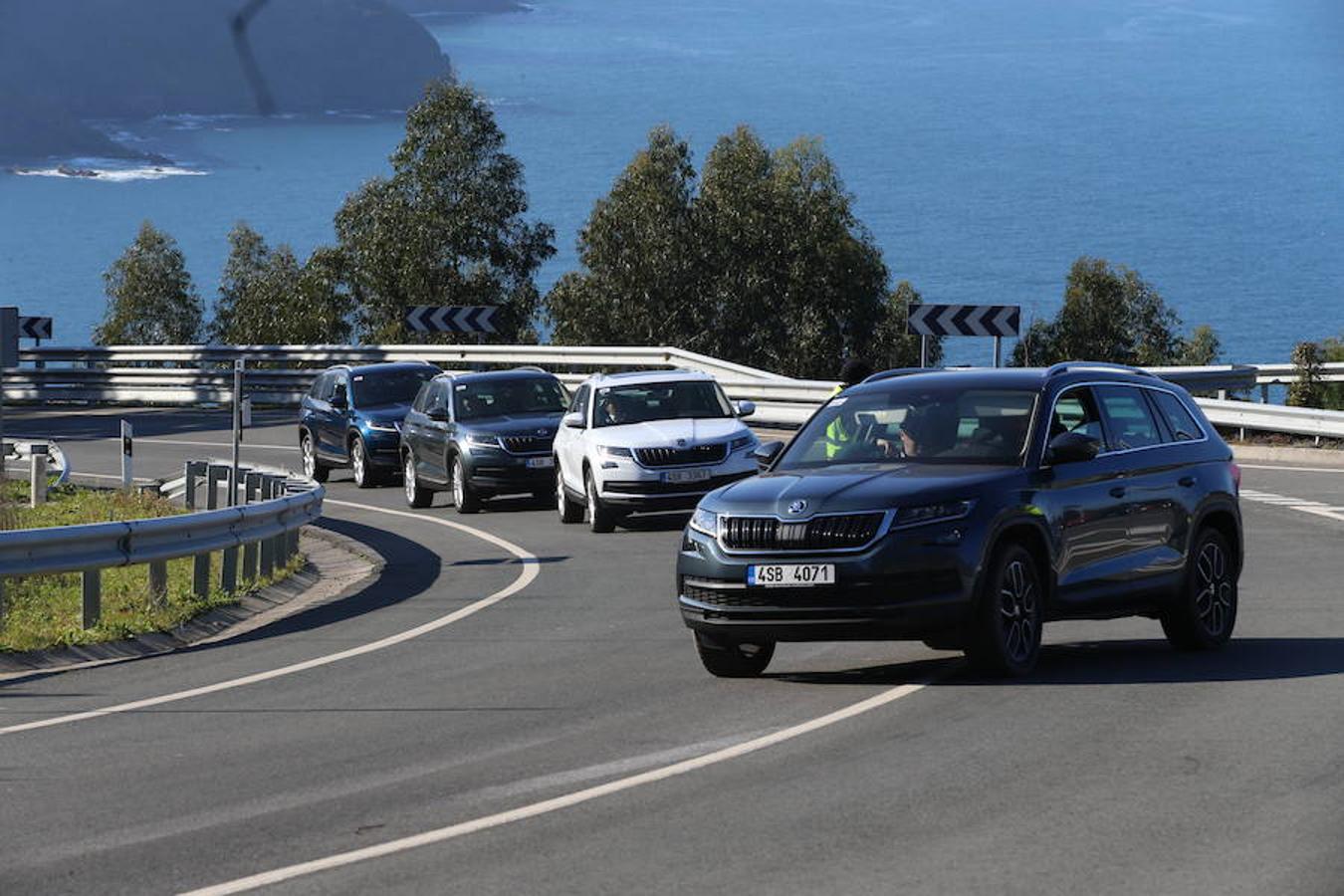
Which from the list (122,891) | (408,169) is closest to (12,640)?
(122,891)

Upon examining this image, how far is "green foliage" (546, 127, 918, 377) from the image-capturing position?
88375mm

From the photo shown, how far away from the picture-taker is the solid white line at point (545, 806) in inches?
293

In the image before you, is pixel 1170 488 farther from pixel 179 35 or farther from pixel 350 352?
pixel 179 35

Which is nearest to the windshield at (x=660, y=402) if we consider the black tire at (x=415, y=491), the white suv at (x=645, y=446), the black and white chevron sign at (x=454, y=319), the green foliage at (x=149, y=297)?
the white suv at (x=645, y=446)

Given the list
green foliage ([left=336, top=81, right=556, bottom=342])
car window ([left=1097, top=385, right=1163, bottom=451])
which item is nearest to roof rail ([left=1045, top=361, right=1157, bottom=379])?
car window ([left=1097, top=385, right=1163, bottom=451])

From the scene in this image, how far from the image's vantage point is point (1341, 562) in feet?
61.0

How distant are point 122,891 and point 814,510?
16.4ft

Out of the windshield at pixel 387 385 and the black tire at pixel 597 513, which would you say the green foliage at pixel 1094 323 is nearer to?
the windshield at pixel 387 385

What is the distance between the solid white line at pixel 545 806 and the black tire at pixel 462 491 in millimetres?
16019

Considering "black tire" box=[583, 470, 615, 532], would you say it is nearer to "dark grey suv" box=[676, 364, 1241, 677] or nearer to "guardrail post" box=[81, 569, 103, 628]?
"guardrail post" box=[81, 569, 103, 628]

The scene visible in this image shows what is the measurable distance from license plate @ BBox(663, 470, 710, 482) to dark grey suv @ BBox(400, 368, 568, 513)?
3.82 meters

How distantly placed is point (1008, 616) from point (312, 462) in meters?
23.4

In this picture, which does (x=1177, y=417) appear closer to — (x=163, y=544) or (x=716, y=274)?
(x=163, y=544)

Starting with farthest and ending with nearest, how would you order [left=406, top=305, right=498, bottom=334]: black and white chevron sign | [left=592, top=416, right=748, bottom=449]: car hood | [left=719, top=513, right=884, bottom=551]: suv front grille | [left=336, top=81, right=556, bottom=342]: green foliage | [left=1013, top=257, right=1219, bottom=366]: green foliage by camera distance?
[left=1013, top=257, right=1219, bottom=366]: green foliage
[left=336, top=81, right=556, bottom=342]: green foliage
[left=406, top=305, right=498, bottom=334]: black and white chevron sign
[left=592, top=416, right=748, bottom=449]: car hood
[left=719, top=513, right=884, bottom=551]: suv front grille
